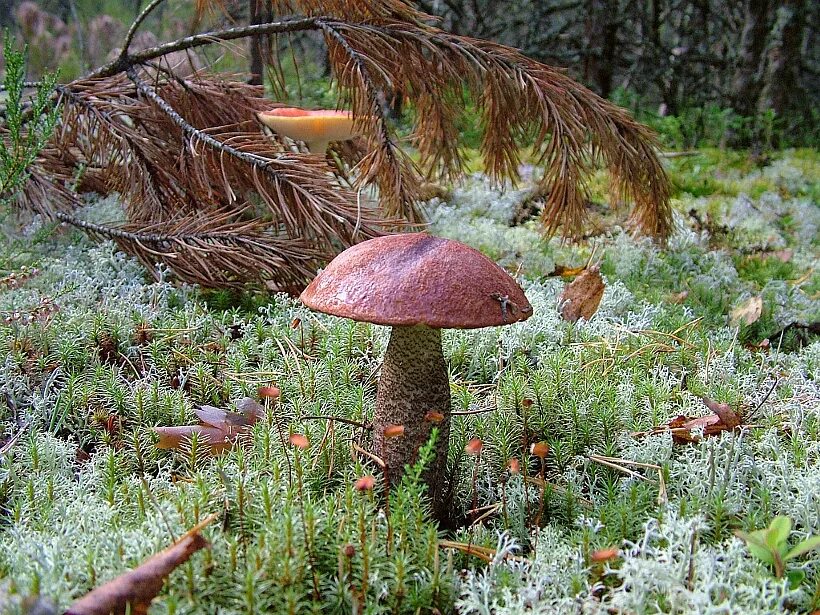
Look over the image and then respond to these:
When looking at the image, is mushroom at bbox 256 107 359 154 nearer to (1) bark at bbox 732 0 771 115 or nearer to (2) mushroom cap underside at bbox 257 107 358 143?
(2) mushroom cap underside at bbox 257 107 358 143

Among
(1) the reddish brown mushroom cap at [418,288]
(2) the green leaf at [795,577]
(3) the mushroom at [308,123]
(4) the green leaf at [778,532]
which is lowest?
(2) the green leaf at [795,577]

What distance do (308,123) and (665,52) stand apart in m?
5.77

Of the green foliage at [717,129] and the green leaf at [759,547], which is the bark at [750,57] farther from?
the green leaf at [759,547]

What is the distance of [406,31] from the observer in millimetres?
2449

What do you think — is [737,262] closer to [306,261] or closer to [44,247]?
[306,261]

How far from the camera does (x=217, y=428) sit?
5.42 ft

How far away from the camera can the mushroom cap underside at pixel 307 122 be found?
2.68 meters

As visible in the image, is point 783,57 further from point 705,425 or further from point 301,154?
point 705,425

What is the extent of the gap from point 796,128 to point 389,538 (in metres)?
7.87

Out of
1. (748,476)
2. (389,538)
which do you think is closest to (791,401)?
(748,476)

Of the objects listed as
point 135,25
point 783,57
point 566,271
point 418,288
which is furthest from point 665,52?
point 418,288

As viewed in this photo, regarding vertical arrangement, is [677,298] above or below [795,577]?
above

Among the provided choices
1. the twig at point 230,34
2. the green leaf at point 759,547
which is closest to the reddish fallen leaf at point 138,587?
the green leaf at point 759,547

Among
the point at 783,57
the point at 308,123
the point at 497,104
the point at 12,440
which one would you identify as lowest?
the point at 12,440
